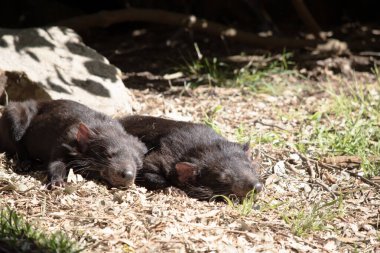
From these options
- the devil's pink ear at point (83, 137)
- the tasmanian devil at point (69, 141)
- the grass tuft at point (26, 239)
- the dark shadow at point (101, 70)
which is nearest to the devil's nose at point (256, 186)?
the tasmanian devil at point (69, 141)

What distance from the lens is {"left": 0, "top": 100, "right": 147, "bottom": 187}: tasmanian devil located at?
516 centimetres

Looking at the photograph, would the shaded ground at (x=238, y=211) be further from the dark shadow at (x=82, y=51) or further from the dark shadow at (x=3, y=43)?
the dark shadow at (x=3, y=43)

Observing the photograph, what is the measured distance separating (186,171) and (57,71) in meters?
2.35

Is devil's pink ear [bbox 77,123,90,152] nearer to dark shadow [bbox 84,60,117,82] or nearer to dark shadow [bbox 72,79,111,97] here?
dark shadow [bbox 72,79,111,97]

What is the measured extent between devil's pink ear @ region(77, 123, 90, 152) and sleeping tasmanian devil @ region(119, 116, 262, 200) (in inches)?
18.6

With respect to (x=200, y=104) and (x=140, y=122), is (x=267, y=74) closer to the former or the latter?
(x=200, y=104)

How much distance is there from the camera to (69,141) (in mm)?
5355

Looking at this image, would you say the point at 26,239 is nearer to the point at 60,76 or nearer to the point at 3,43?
the point at 60,76

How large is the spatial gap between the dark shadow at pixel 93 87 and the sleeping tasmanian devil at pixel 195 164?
1.36 metres

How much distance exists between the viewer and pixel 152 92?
7.78 m

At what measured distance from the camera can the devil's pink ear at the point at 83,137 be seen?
17.2ft

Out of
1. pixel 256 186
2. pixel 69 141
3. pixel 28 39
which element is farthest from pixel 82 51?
pixel 256 186

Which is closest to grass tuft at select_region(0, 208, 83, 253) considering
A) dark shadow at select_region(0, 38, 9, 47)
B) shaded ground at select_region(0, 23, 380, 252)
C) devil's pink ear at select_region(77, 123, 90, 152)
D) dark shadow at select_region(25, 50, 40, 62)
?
shaded ground at select_region(0, 23, 380, 252)

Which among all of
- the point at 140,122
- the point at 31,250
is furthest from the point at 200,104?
the point at 31,250
